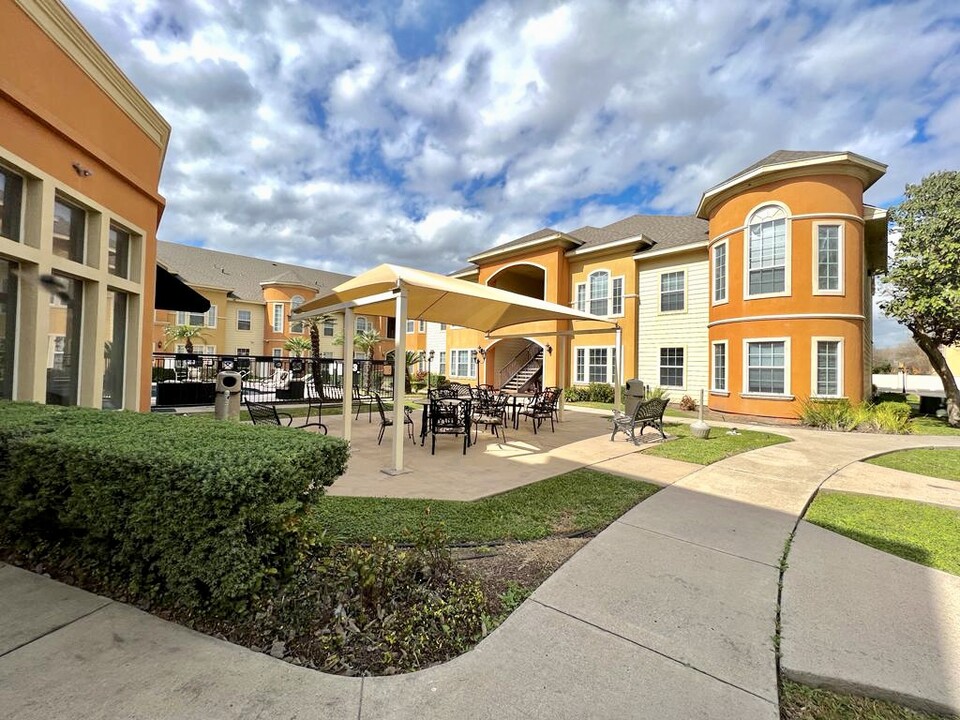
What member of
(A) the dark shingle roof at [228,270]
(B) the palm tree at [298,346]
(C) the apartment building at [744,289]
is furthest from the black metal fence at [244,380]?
(A) the dark shingle roof at [228,270]

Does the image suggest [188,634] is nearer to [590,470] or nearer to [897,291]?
[590,470]

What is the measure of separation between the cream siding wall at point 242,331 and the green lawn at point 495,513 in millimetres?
33104

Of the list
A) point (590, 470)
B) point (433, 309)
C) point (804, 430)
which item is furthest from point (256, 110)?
point (804, 430)

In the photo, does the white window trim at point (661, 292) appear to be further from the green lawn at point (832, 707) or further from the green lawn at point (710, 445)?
the green lawn at point (832, 707)

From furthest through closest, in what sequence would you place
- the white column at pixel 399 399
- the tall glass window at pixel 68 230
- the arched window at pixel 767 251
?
the arched window at pixel 767 251 < the white column at pixel 399 399 < the tall glass window at pixel 68 230

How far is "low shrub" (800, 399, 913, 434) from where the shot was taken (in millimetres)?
11797

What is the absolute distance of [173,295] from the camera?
9.22 meters

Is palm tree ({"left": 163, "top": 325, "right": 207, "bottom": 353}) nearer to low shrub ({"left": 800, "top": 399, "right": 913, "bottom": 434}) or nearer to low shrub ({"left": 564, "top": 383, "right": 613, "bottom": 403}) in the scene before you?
low shrub ({"left": 564, "top": 383, "right": 613, "bottom": 403})

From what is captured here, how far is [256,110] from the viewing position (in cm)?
1035

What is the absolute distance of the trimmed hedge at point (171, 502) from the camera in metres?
2.32

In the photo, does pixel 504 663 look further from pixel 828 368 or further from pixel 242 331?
pixel 242 331

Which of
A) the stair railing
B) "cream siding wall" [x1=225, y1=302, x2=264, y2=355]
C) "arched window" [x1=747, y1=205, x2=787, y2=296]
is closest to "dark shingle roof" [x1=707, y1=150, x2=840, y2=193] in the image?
"arched window" [x1=747, y1=205, x2=787, y2=296]

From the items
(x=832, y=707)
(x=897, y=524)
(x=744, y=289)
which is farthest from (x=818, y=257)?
(x=832, y=707)

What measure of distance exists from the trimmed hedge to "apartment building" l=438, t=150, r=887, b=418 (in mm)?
→ 9469
